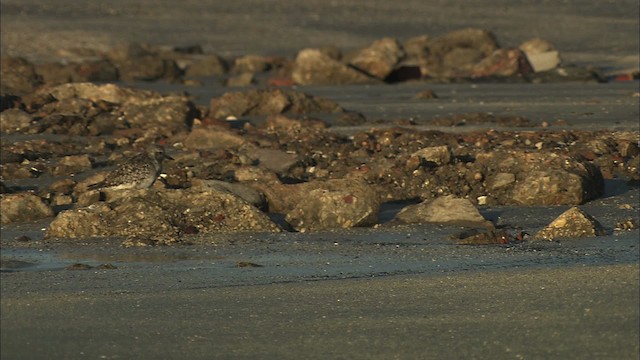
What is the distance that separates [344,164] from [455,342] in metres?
5.19

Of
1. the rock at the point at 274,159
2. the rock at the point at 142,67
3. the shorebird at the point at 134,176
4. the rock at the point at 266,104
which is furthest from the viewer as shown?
the rock at the point at 142,67

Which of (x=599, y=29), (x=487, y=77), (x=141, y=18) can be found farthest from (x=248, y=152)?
(x=141, y=18)

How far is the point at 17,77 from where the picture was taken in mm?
15305

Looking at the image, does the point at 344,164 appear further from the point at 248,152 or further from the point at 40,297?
the point at 40,297

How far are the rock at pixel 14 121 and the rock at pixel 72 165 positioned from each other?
6.20 feet

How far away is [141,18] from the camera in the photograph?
1102 inches

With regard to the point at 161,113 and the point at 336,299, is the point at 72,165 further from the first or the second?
the point at 336,299

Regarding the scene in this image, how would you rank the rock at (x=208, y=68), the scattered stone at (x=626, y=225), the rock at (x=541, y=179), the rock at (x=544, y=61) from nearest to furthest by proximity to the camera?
the scattered stone at (x=626, y=225), the rock at (x=541, y=179), the rock at (x=544, y=61), the rock at (x=208, y=68)

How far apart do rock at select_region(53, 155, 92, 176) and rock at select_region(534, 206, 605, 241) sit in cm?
369

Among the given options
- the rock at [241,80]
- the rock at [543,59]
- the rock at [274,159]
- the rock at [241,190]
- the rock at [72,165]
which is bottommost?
the rock at [241,80]

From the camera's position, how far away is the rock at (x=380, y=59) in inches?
674

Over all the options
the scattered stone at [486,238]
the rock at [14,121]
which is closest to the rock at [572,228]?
the scattered stone at [486,238]

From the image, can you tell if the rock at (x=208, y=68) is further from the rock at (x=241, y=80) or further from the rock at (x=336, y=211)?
the rock at (x=336, y=211)

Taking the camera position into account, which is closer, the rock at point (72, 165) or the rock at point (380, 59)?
the rock at point (72, 165)
